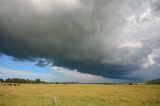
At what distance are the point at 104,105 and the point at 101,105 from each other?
1.32 feet

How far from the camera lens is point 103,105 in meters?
28.8

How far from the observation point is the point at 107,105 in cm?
2881

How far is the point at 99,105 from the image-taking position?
2861 centimetres

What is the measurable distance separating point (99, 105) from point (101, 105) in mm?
418

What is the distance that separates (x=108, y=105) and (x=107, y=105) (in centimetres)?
13

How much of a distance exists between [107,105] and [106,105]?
0.54 ft

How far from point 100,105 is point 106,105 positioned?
28.5 inches

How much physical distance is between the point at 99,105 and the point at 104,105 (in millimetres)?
624

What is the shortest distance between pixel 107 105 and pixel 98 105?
1.15m

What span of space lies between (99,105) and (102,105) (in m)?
0.47

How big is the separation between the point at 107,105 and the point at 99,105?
3.31 ft

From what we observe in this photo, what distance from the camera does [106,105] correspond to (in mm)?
28719

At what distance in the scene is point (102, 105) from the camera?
28.9 m

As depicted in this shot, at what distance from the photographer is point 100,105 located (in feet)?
94.5
